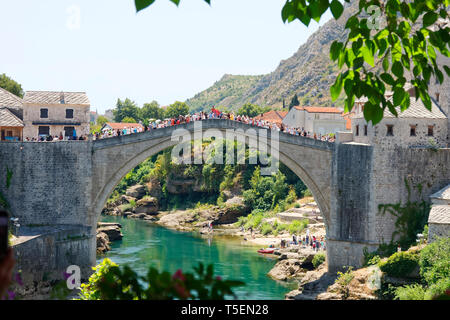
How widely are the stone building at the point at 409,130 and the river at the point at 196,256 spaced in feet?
27.1

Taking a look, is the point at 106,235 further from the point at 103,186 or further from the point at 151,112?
the point at 151,112

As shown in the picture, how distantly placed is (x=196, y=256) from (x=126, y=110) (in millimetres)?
54443

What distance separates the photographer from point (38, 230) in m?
24.9

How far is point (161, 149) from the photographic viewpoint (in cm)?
2731

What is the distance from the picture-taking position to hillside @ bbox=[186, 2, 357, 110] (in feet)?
283

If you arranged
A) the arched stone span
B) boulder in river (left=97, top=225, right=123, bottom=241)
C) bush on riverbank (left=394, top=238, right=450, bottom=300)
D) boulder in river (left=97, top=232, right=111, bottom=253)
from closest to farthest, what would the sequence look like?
bush on riverbank (left=394, top=238, right=450, bottom=300) < the arched stone span < boulder in river (left=97, top=232, right=111, bottom=253) < boulder in river (left=97, top=225, right=123, bottom=241)

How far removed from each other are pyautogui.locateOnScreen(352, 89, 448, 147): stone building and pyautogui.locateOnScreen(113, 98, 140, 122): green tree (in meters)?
61.3

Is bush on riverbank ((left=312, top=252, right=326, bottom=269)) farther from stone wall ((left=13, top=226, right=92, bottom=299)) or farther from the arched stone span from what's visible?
stone wall ((left=13, top=226, right=92, bottom=299))

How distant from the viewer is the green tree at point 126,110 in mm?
84438

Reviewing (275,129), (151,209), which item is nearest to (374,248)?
(275,129)

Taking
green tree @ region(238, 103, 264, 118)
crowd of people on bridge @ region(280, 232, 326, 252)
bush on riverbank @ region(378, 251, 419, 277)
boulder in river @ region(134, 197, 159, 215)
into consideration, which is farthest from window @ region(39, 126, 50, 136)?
green tree @ region(238, 103, 264, 118)

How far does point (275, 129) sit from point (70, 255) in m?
11.6

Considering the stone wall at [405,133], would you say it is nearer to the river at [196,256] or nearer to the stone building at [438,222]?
the stone building at [438,222]

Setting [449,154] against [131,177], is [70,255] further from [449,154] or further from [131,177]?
[131,177]
